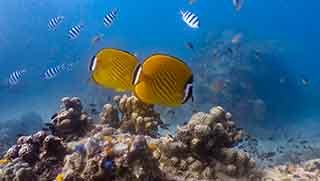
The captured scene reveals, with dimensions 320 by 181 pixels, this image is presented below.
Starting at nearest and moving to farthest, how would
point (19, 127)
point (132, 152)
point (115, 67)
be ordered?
point (115, 67)
point (132, 152)
point (19, 127)

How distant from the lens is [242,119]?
23484mm

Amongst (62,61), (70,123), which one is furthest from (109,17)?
(62,61)

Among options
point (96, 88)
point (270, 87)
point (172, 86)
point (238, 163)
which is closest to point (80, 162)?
point (172, 86)

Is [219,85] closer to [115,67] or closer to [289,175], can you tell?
[289,175]

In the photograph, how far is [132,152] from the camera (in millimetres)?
4406

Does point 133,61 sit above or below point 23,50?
below

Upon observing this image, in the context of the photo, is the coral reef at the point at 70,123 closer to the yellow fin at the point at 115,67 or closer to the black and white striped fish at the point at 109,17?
the yellow fin at the point at 115,67

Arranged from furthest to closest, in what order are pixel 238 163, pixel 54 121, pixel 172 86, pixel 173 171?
pixel 54 121
pixel 238 163
pixel 173 171
pixel 172 86

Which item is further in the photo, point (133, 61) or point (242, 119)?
point (242, 119)

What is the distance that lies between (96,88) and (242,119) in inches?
374

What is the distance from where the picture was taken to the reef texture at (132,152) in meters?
4.41

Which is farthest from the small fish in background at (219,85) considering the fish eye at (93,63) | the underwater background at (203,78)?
the fish eye at (93,63)

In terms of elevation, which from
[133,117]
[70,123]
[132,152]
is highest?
[133,117]

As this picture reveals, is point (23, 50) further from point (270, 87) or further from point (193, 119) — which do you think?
point (193, 119)
